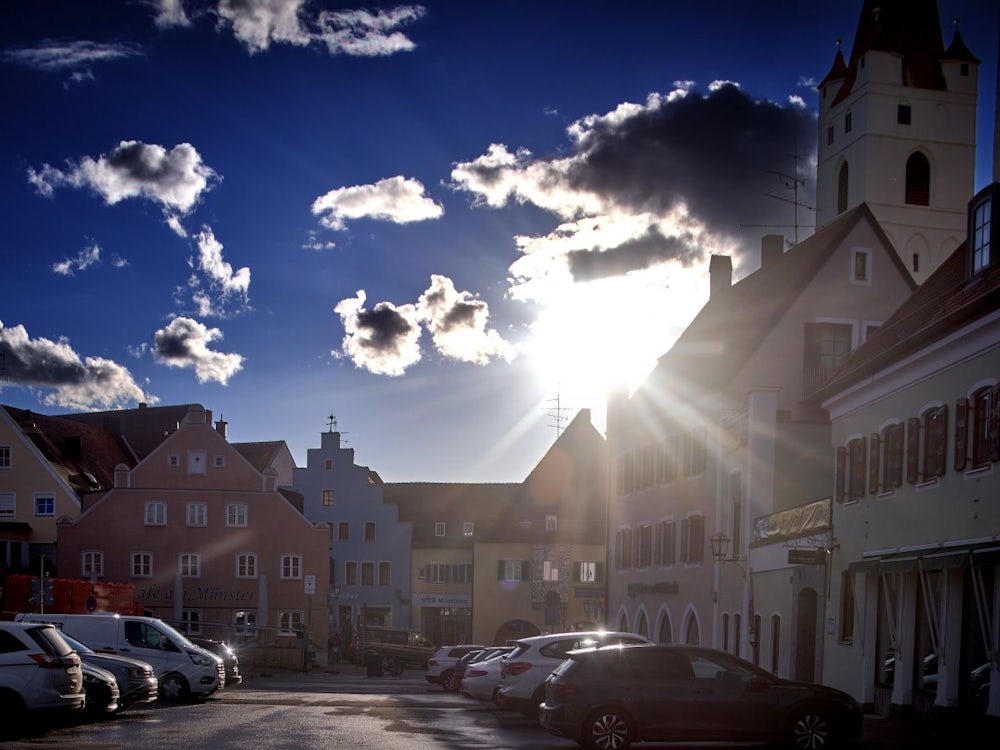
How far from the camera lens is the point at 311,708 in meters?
28.0

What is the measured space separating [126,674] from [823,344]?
23.6 meters

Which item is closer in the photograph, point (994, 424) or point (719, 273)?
point (994, 424)

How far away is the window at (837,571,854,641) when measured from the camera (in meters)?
28.5

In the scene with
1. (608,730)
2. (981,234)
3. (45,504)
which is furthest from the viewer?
(45,504)

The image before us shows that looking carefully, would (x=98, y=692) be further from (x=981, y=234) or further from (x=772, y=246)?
(x=772, y=246)

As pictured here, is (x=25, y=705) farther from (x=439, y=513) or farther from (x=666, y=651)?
(x=439, y=513)

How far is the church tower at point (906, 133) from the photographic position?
62188 millimetres

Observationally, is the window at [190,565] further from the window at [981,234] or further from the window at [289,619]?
the window at [981,234]

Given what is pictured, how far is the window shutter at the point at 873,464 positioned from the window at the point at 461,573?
180 ft

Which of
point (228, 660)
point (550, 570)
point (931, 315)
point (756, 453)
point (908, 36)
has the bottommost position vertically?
point (550, 570)

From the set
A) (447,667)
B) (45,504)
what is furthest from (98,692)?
(45,504)

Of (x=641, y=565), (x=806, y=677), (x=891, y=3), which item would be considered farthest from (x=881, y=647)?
(x=891, y=3)

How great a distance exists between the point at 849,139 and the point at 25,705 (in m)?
54.4

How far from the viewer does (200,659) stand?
102 ft
